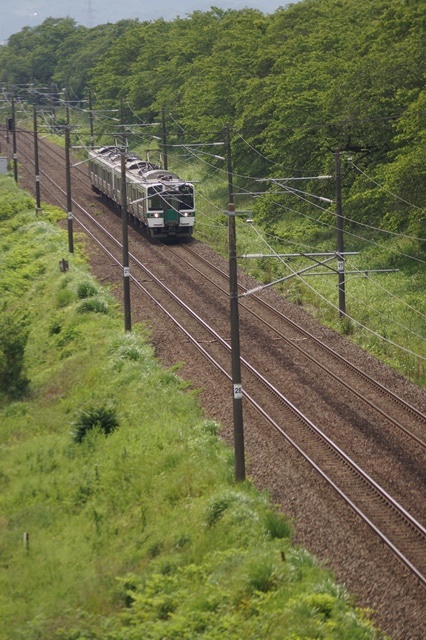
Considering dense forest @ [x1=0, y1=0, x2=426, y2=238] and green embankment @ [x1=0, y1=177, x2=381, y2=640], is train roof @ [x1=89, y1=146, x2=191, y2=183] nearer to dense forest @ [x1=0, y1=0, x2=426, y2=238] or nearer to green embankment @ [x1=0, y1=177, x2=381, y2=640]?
dense forest @ [x1=0, y1=0, x2=426, y2=238]

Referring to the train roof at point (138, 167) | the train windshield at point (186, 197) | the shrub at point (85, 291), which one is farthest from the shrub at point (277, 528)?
the train roof at point (138, 167)

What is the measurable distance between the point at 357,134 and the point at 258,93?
45.1ft

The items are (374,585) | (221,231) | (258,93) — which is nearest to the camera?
(374,585)

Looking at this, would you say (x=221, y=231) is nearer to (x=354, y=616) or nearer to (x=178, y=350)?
(x=178, y=350)

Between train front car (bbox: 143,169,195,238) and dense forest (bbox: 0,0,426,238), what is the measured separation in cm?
367

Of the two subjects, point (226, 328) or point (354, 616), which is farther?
point (226, 328)

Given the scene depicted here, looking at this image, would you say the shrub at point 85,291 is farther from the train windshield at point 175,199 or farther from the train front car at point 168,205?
the train windshield at point 175,199

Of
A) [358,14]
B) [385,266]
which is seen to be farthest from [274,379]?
[358,14]

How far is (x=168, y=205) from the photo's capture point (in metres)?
45.4

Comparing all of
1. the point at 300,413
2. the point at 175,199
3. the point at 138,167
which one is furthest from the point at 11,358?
the point at 138,167

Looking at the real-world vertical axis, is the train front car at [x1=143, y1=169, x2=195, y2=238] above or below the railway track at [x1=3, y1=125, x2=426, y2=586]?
above

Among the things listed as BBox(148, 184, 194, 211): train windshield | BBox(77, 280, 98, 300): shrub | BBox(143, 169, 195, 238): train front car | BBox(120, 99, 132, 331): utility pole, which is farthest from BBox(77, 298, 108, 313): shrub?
BBox(148, 184, 194, 211): train windshield

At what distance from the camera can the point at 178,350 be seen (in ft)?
103

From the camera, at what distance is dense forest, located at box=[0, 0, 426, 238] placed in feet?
125
